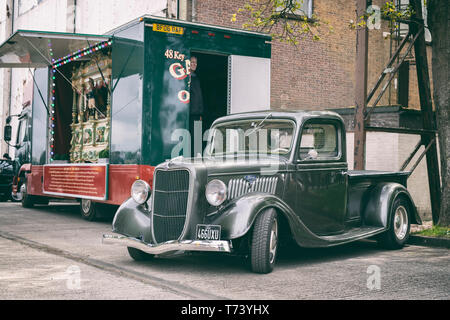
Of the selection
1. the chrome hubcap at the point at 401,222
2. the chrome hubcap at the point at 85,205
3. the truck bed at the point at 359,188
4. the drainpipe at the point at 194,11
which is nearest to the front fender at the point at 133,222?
the truck bed at the point at 359,188

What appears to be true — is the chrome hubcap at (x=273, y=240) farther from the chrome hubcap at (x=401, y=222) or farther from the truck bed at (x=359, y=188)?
the chrome hubcap at (x=401, y=222)

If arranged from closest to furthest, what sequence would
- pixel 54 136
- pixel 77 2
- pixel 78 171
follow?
pixel 78 171
pixel 54 136
pixel 77 2

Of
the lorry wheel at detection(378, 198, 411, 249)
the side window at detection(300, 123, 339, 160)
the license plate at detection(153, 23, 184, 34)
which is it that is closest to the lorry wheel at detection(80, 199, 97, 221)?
the license plate at detection(153, 23, 184, 34)

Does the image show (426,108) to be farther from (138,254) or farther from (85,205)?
(85,205)

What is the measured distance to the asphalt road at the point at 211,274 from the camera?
5.11m

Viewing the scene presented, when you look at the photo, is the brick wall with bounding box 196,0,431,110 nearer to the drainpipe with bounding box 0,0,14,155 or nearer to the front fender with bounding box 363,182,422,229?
the front fender with bounding box 363,182,422,229

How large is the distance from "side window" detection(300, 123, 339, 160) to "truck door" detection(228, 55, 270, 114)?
119 inches

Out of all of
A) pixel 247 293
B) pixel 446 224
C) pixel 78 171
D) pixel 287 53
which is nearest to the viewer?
pixel 247 293

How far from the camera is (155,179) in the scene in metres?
6.50

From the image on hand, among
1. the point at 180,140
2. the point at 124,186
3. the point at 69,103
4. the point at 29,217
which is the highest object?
the point at 69,103

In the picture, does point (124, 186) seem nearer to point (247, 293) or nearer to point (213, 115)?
point (213, 115)

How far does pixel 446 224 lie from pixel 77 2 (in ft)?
56.1

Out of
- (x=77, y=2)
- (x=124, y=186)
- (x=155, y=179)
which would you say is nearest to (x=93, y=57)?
(x=124, y=186)

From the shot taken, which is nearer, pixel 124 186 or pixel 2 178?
pixel 124 186
